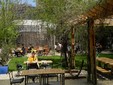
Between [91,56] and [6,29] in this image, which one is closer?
[91,56]

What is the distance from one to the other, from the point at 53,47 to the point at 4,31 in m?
12.4

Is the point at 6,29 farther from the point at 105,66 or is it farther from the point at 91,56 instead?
the point at 91,56

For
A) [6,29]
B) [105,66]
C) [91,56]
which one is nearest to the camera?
[91,56]

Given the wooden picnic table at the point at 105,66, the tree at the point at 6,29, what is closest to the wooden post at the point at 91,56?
the wooden picnic table at the point at 105,66

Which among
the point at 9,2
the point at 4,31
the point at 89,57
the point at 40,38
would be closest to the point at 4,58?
the point at 4,31

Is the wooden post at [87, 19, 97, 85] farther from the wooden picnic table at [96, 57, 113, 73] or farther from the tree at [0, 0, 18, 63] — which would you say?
the tree at [0, 0, 18, 63]

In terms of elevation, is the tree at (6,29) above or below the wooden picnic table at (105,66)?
above

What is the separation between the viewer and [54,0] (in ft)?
72.0

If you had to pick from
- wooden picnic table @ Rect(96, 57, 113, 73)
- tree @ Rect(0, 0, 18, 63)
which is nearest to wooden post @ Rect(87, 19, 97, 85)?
wooden picnic table @ Rect(96, 57, 113, 73)

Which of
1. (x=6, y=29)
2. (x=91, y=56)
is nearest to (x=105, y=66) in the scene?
(x=91, y=56)

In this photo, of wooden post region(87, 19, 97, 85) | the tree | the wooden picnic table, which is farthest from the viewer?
the tree

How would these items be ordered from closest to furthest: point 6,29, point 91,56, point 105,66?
point 91,56 < point 105,66 < point 6,29

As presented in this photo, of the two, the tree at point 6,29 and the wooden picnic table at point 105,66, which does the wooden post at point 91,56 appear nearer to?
the wooden picnic table at point 105,66

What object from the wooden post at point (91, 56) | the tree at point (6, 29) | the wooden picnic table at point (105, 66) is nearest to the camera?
the wooden post at point (91, 56)
